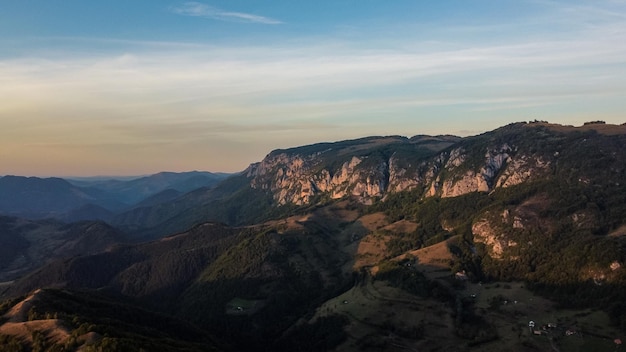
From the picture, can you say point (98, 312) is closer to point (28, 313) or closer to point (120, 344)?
point (28, 313)

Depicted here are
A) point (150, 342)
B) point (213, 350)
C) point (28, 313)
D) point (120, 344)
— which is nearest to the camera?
point (120, 344)

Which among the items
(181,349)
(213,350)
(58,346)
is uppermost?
(58,346)

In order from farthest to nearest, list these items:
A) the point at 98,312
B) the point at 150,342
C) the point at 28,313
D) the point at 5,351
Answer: the point at 98,312, the point at 28,313, the point at 150,342, the point at 5,351

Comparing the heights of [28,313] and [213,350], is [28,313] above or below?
above

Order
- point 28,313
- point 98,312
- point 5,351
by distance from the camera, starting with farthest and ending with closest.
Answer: point 98,312, point 28,313, point 5,351

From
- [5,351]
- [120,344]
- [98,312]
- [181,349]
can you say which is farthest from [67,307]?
[120,344]

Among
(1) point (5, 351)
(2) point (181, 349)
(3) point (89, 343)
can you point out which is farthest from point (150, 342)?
(1) point (5, 351)

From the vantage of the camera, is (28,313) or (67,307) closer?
(28,313)

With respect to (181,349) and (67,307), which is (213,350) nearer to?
(181,349)

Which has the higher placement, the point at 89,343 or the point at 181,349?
the point at 89,343
